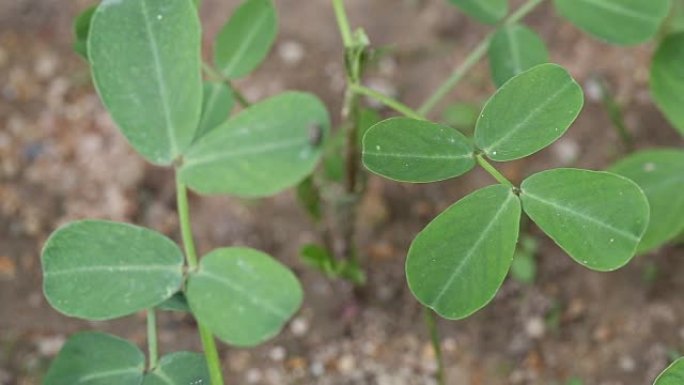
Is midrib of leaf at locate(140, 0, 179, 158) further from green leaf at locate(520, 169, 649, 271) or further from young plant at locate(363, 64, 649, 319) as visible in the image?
green leaf at locate(520, 169, 649, 271)

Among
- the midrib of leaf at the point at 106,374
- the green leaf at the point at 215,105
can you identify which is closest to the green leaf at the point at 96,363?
the midrib of leaf at the point at 106,374

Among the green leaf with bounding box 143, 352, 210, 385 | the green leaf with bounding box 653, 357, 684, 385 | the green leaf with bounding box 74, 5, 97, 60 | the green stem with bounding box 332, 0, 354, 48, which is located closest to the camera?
the green leaf with bounding box 653, 357, 684, 385

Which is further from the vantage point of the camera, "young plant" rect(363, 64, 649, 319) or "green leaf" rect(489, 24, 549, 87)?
"green leaf" rect(489, 24, 549, 87)

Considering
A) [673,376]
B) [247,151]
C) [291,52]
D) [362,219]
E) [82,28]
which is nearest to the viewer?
[673,376]

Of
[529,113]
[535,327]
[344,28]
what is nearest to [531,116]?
[529,113]

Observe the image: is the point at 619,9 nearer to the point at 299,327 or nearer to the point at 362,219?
the point at 362,219

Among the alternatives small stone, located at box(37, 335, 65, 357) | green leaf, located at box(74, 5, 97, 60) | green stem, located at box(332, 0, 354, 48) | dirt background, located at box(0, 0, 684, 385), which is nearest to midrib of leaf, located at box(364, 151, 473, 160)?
green stem, located at box(332, 0, 354, 48)

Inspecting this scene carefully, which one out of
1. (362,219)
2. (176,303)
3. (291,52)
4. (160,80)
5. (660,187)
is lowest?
(362,219)
